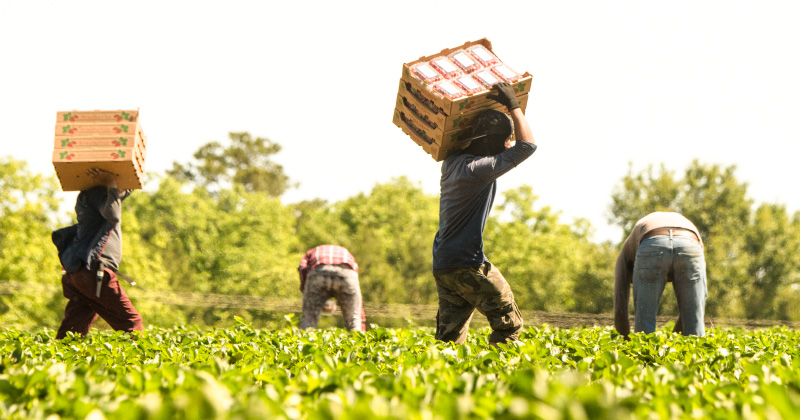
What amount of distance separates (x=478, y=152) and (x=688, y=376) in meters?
3.23

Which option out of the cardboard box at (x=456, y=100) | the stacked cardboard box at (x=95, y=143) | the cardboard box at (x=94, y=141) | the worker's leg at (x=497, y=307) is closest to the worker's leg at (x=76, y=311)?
the stacked cardboard box at (x=95, y=143)

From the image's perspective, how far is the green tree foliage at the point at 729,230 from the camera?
44219mm

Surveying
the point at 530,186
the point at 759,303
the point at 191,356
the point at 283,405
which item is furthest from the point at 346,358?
the point at 530,186

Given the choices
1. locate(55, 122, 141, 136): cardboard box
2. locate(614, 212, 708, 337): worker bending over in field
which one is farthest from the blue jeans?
locate(55, 122, 141, 136): cardboard box

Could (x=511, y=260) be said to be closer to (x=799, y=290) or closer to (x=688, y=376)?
(x=799, y=290)

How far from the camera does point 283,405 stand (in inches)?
86.4

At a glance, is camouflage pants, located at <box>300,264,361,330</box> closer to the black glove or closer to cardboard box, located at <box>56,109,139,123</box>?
cardboard box, located at <box>56,109,139,123</box>

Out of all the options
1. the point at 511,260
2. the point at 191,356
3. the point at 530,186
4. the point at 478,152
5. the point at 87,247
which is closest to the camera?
the point at 191,356

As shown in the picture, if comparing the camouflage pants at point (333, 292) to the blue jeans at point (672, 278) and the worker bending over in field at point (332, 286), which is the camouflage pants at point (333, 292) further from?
the blue jeans at point (672, 278)

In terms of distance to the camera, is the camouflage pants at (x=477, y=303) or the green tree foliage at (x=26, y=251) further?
the green tree foliage at (x=26, y=251)

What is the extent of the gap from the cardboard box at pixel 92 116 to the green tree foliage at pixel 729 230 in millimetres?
36458

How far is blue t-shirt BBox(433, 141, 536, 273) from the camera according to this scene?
548 cm

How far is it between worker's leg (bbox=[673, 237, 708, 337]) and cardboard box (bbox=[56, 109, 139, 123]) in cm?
532

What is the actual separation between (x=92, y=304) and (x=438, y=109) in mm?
4303
